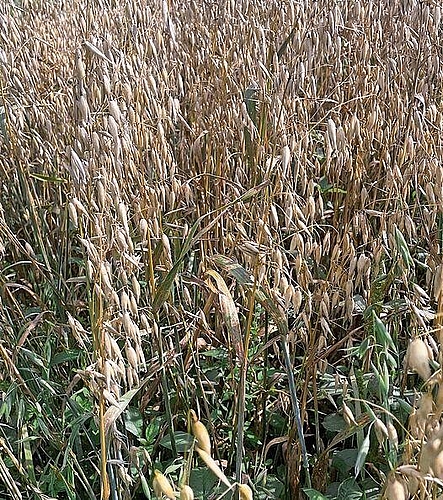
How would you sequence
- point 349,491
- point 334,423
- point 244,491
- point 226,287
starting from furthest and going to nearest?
1. point 334,423
2. point 349,491
3. point 226,287
4. point 244,491

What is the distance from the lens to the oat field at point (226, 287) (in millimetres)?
693

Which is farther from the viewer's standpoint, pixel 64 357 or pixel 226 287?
pixel 64 357

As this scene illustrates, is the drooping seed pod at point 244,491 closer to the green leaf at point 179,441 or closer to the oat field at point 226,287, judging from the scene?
the oat field at point 226,287

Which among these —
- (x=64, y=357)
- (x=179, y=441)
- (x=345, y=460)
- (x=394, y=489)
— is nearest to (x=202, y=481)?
(x=179, y=441)

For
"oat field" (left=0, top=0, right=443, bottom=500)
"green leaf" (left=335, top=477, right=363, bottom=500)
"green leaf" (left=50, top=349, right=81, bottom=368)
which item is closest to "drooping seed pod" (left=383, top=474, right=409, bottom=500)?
"oat field" (left=0, top=0, right=443, bottom=500)

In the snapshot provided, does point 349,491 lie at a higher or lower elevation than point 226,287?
lower

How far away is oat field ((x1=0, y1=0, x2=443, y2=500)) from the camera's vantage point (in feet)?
2.27

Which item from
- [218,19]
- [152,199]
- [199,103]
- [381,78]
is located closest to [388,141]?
[381,78]

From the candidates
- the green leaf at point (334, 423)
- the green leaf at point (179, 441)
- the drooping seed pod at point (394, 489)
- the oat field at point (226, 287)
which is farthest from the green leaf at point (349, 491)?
the drooping seed pod at point (394, 489)

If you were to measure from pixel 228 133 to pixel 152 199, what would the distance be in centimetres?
38

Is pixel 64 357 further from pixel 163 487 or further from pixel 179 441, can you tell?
pixel 163 487

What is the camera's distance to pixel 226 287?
0.65m

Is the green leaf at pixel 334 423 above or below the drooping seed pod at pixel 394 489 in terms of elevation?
below

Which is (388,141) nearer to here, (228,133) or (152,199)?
(228,133)
